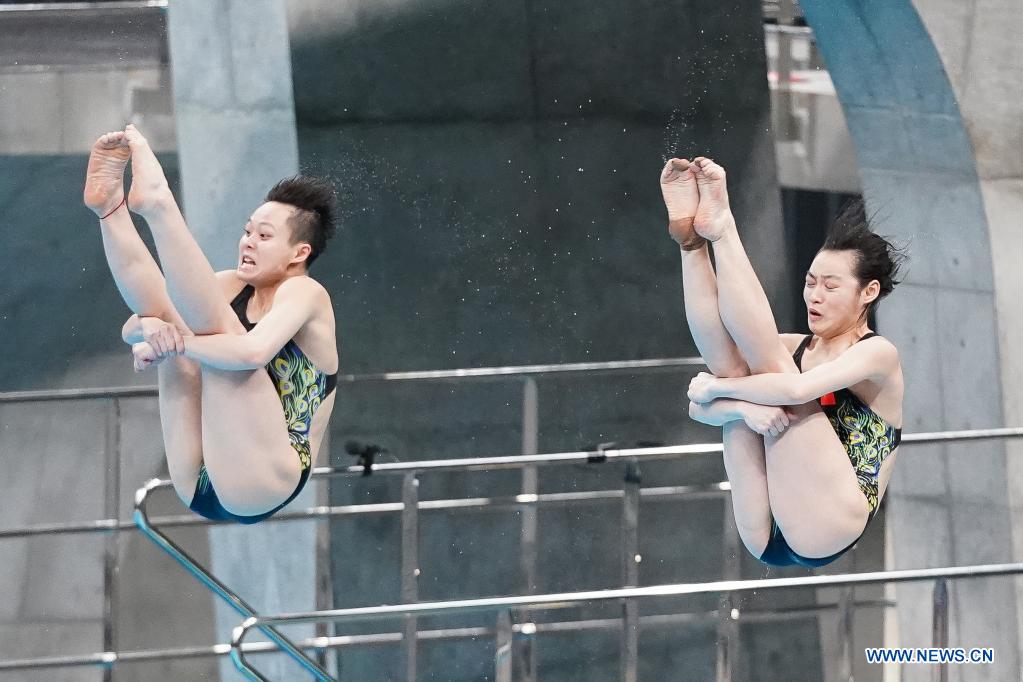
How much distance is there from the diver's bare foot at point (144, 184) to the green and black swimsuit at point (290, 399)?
1.28ft

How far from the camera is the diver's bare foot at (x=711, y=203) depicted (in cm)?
242

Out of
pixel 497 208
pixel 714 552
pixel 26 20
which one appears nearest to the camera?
pixel 26 20

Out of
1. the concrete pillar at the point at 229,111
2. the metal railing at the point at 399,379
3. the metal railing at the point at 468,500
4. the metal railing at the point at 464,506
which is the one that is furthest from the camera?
the concrete pillar at the point at 229,111

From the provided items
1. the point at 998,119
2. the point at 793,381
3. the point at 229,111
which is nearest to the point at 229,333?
the point at 793,381

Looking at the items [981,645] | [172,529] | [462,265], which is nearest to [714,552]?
[981,645]

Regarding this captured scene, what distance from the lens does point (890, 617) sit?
4.73 meters

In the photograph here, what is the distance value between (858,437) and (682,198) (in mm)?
681

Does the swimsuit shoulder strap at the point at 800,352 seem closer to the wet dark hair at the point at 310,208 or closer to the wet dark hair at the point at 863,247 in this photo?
the wet dark hair at the point at 863,247

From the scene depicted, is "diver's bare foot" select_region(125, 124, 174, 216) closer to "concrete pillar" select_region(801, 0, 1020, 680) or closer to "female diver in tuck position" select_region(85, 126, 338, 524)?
"female diver in tuck position" select_region(85, 126, 338, 524)

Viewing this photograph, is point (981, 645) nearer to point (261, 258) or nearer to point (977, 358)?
point (977, 358)

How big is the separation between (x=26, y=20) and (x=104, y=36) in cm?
26

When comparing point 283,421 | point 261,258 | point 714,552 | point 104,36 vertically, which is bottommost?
point 714,552

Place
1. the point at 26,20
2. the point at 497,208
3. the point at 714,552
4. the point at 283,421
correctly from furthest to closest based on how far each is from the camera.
Answer: the point at 714,552
the point at 497,208
the point at 26,20
the point at 283,421

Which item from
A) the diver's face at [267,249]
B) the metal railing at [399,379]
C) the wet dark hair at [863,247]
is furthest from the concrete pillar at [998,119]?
the diver's face at [267,249]
